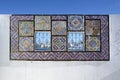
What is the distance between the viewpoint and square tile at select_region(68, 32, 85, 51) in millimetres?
4984

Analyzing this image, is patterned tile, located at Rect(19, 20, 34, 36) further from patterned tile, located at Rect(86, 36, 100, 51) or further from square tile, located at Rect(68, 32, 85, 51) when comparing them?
patterned tile, located at Rect(86, 36, 100, 51)

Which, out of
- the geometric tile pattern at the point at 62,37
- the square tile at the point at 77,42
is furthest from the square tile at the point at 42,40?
the square tile at the point at 77,42

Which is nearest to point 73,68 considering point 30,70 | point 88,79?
point 88,79

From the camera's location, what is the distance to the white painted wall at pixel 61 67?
4980mm

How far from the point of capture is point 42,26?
4996 millimetres

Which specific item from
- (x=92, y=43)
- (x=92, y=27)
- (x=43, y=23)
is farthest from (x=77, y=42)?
(x=43, y=23)

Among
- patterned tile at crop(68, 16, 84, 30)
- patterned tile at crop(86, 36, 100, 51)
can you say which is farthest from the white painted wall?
patterned tile at crop(68, 16, 84, 30)

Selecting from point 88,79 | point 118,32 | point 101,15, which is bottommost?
point 88,79

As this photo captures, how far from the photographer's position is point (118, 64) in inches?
196

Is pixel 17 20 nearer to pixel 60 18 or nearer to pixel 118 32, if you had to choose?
pixel 60 18

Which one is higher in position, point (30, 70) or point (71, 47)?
point (71, 47)

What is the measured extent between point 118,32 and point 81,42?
0.70 m

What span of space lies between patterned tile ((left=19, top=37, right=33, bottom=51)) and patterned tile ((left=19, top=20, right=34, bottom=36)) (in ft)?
0.30

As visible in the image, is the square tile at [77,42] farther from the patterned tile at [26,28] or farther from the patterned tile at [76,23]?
the patterned tile at [26,28]
